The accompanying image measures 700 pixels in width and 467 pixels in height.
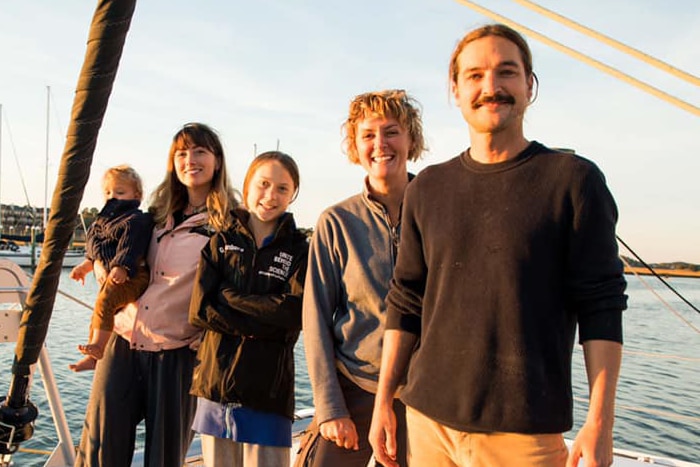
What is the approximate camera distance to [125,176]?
2.87 meters

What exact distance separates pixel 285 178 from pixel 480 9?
1087mm

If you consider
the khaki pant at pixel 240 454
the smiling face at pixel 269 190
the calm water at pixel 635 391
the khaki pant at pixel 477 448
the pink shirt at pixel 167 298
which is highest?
the smiling face at pixel 269 190

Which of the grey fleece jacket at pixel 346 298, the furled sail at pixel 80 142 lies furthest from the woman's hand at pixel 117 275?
the grey fleece jacket at pixel 346 298

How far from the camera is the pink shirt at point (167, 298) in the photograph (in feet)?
7.40

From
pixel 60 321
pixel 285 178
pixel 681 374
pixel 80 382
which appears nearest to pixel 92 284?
pixel 60 321

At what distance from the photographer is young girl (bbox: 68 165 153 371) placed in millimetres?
2285

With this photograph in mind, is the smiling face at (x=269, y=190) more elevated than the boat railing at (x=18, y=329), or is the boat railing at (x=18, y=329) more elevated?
the smiling face at (x=269, y=190)

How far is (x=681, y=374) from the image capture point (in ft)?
45.1

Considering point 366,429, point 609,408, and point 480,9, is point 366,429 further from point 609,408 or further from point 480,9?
point 480,9

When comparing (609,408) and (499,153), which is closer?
(609,408)

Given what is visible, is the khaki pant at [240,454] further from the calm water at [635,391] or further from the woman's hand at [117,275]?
the calm water at [635,391]

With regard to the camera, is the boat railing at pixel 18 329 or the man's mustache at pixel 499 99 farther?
the boat railing at pixel 18 329

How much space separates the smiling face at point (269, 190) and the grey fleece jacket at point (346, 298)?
28 centimetres

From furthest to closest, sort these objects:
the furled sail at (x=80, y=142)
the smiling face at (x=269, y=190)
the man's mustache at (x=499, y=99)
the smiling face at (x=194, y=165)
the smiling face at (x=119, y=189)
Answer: the smiling face at (x=119, y=189), the smiling face at (x=194, y=165), the smiling face at (x=269, y=190), the furled sail at (x=80, y=142), the man's mustache at (x=499, y=99)
